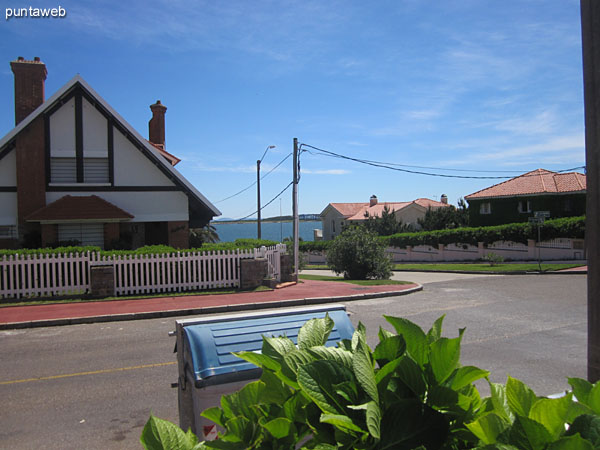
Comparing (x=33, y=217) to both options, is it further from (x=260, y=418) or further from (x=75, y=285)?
(x=260, y=418)

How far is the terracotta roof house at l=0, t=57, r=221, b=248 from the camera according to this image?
1948 centimetres

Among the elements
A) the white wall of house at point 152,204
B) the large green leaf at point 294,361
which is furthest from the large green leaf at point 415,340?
the white wall of house at point 152,204

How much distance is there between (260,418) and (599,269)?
252 cm

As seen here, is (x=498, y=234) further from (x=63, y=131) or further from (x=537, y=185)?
(x=63, y=131)

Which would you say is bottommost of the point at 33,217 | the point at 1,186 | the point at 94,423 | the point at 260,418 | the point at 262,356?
the point at 94,423

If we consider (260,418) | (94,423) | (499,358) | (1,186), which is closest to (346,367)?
(260,418)

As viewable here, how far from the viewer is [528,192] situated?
41.4 m

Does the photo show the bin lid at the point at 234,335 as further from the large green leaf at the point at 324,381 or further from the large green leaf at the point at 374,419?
the large green leaf at the point at 374,419

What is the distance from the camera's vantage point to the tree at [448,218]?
4928cm

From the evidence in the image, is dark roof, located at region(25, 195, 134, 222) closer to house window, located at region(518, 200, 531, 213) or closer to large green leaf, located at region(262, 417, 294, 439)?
large green leaf, located at region(262, 417, 294, 439)

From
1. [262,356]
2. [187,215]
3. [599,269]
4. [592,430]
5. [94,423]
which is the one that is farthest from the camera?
[187,215]

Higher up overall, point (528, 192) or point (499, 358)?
point (528, 192)

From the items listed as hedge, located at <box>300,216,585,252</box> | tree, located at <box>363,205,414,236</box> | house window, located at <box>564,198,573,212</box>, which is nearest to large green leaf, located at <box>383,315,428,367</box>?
hedge, located at <box>300,216,585,252</box>

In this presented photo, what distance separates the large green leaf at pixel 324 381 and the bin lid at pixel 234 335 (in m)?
2.20
